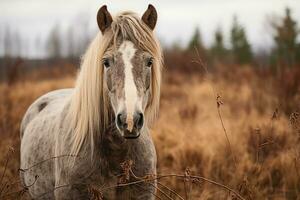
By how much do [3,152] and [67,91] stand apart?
1143 mm

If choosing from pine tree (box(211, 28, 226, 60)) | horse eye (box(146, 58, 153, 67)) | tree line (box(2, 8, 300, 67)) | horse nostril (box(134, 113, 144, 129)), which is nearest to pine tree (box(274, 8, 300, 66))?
tree line (box(2, 8, 300, 67))

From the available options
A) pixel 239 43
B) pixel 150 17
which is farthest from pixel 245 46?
pixel 150 17

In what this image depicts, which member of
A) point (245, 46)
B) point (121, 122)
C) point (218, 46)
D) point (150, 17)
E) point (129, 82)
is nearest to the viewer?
point (121, 122)

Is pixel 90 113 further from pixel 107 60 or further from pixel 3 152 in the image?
pixel 3 152

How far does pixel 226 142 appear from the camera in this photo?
4863 millimetres

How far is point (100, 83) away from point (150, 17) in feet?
1.87

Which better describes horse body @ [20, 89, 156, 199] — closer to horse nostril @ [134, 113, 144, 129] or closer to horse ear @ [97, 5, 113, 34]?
horse nostril @ [134, 113, 144, 129]

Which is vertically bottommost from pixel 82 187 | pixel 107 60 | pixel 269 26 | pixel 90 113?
pixel 82 187

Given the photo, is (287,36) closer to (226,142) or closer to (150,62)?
(226,142)

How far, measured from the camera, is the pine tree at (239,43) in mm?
23030

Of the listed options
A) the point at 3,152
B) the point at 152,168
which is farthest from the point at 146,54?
the point at 3,152

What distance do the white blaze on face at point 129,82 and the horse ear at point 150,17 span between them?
0.31 m

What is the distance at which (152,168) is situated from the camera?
8.18ft

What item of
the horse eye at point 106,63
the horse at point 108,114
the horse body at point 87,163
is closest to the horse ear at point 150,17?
the horse at point 108,114
